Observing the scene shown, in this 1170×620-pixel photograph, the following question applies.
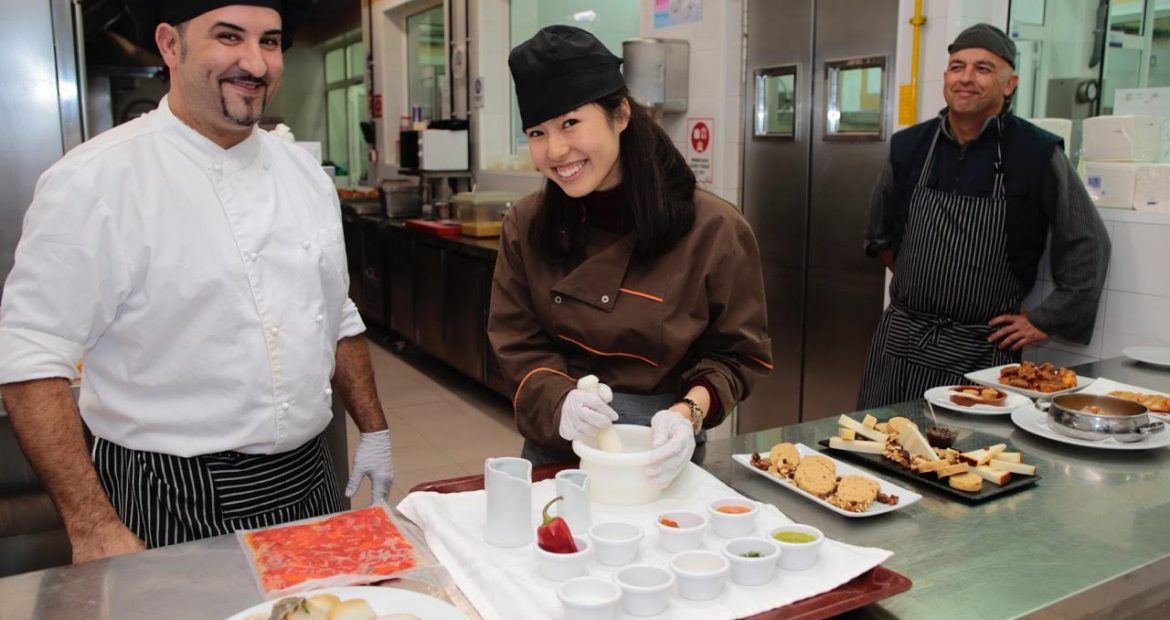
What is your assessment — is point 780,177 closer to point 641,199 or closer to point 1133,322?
point 1133,322

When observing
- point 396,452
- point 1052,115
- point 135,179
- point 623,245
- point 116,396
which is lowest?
point 396,452

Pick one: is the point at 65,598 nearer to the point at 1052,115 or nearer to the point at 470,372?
the point at 1052,115

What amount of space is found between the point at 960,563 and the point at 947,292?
5.26 feet

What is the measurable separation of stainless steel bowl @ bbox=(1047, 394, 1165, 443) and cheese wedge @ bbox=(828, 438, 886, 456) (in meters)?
0.47

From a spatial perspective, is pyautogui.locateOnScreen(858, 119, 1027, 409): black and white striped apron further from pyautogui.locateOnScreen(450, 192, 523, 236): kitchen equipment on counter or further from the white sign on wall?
pyautogui.locateOnScreen(450, 192, 523, 236): kitchen equipment on counter

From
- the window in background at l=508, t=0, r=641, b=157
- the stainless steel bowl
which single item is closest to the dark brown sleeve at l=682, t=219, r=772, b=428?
the stainless steel bowl

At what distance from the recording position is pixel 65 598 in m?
1.27

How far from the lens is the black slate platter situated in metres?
1.65

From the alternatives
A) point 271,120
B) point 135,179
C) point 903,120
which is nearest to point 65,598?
point 135,179

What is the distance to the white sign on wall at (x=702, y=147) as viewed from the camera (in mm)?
4410

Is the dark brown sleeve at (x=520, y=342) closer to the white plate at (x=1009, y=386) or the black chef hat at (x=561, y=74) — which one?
the black chef hat at (x=561, y=74)

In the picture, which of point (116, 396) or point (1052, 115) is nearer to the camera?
point (116, 396)

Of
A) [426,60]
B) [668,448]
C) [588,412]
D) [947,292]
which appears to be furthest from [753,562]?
[426,60]

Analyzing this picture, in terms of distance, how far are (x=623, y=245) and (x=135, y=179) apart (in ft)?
3.06
